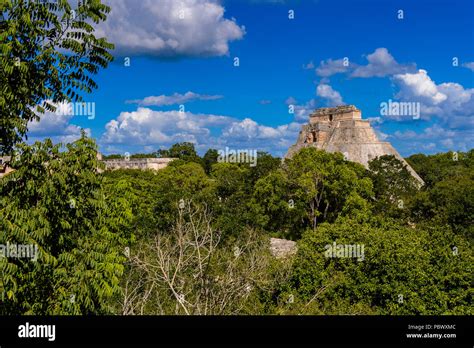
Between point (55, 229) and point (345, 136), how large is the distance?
170ft

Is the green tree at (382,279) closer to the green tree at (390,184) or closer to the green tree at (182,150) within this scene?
the green tree at (390,184)

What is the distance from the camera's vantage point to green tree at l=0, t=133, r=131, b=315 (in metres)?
6.43

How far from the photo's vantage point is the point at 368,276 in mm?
17672

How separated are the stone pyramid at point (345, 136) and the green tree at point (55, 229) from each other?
1799 inches

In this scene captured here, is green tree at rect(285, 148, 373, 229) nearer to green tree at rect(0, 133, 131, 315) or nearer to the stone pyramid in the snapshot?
the stone pyramid

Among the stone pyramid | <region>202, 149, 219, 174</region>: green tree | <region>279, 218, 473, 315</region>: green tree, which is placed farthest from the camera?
<region>202, 149, 219, 174</region>: green tree

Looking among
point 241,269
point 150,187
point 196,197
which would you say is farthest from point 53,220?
point 150,187

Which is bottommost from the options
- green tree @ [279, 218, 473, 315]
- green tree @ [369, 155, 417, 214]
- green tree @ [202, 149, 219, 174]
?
green tree @ [279, 218, 473, 315]

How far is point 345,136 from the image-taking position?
185ft

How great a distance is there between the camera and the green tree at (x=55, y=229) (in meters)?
6.43

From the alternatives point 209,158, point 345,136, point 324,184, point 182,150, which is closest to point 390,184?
point 324,184

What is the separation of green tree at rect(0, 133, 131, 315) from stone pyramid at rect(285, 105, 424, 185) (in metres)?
45.7

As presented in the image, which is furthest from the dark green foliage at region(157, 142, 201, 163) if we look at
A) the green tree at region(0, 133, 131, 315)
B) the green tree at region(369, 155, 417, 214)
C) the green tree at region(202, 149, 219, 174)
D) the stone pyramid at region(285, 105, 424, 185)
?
the green tree at region(0, 133, 131, 315)

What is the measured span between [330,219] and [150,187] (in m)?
15.9
